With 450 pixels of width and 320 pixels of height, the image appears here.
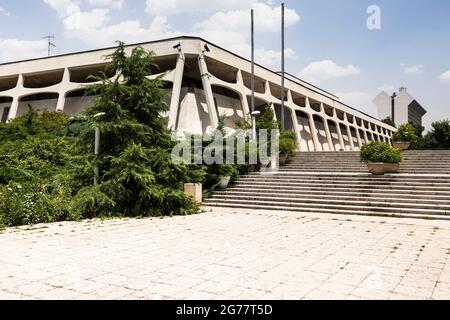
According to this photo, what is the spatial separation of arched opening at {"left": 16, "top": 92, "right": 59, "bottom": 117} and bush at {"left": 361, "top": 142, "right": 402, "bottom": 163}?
3076cm

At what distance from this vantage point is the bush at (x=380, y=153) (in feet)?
46.6

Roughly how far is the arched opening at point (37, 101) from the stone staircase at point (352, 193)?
2699 cm

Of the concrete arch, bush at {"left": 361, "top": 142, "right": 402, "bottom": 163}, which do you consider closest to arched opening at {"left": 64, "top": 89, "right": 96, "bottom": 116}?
the concrete arch

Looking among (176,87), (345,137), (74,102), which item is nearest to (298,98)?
(345,137)

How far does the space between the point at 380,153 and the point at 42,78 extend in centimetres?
3287

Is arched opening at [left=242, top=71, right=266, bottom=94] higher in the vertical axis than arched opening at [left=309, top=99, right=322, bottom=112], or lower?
lower

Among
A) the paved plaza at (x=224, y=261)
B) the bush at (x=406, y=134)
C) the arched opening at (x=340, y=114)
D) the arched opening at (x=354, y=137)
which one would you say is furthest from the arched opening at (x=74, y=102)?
the arched opening at (x=354, y=137)

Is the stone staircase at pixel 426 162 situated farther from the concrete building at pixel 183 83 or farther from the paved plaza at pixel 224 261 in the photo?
the concrete building at pixel 183 83

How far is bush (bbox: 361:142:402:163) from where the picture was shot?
14195 millimetres

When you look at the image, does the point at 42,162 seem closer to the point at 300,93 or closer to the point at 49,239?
the point at 49,239

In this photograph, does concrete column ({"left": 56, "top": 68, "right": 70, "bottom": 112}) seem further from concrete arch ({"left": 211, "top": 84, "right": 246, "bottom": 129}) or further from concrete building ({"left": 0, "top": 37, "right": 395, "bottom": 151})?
concrete arch ({"left": 211, "top": 84, "right": 246, "bottom": 129})

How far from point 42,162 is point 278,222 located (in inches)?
423

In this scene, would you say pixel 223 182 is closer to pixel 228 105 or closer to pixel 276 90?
pixel 228 105
